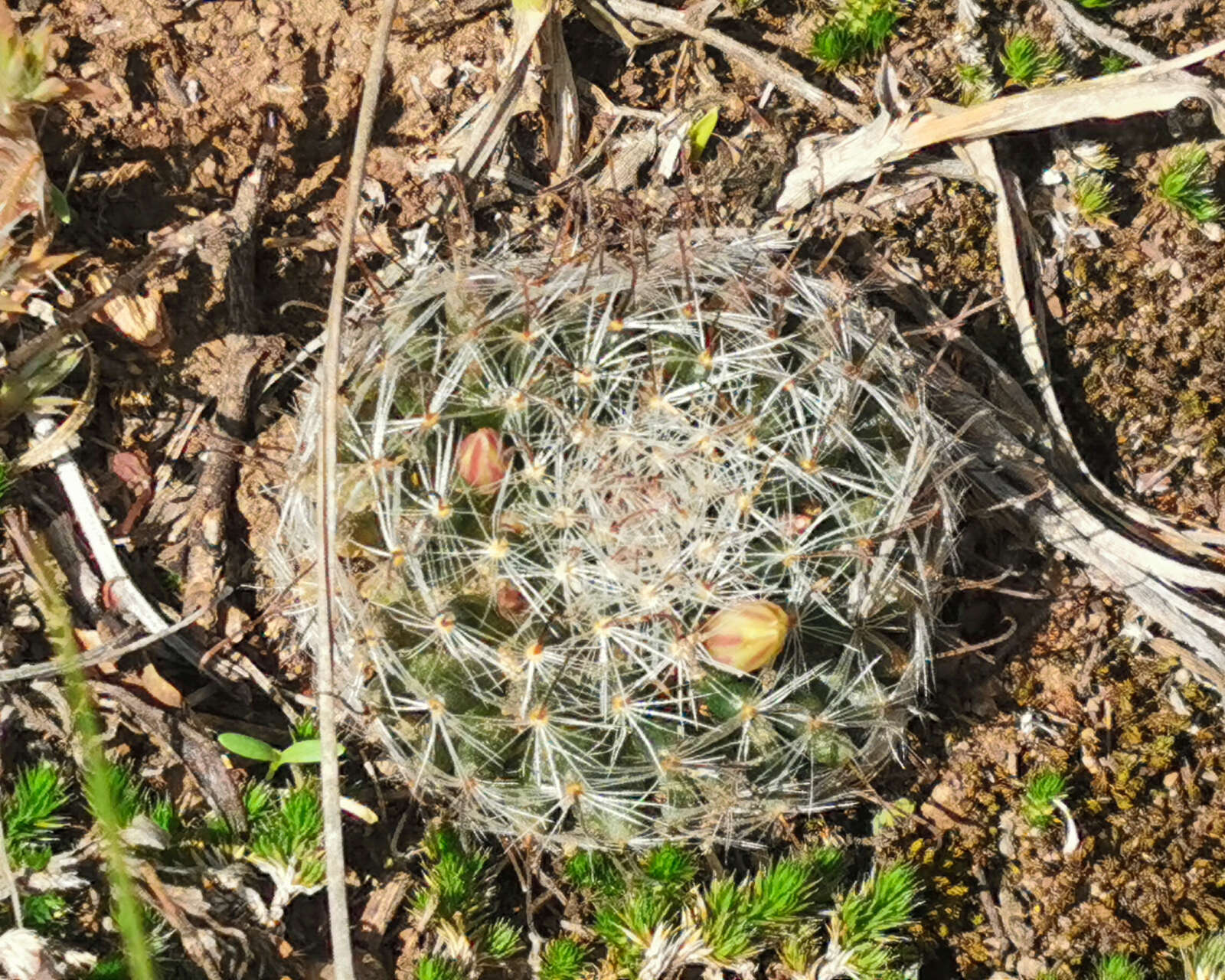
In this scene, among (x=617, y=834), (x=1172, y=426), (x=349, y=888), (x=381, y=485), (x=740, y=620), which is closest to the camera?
(x=740, y=620)

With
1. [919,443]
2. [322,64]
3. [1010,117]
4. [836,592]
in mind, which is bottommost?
[836,592]

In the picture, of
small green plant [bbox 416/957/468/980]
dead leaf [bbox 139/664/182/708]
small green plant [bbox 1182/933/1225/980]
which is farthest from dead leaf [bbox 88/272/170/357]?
small green plant [bbox 1182/933/1225/980]

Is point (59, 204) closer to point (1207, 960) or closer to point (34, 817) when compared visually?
point (34, 817)

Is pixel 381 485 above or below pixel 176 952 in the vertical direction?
above

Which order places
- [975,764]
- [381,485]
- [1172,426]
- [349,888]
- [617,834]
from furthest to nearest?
[1172,426], [975,764], [349,888], [617,834], [381,485]

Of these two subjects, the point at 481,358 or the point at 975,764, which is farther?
the point at 975,764

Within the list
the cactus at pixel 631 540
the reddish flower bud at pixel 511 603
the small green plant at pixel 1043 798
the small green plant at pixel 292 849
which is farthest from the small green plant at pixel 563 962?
the small green plant at pixel 1043 798

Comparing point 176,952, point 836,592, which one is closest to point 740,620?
point 836,592

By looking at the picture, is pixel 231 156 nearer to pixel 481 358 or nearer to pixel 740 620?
pixel 481 358
